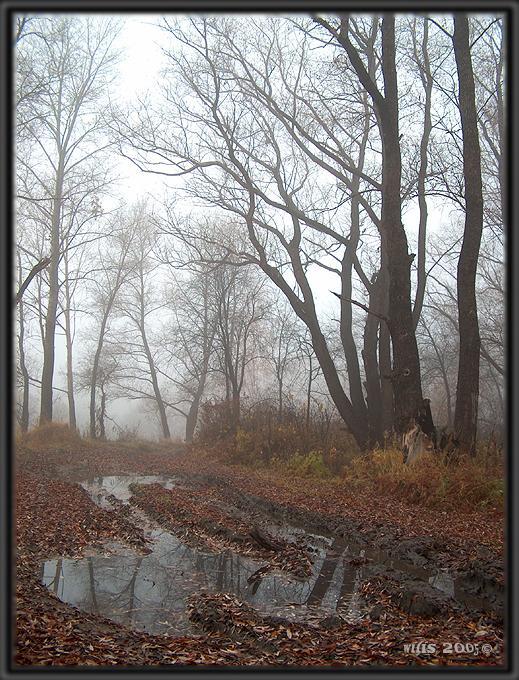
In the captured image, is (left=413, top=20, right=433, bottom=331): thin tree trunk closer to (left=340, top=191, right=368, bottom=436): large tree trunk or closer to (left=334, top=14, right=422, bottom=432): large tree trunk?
(left=340, top=191, right=368, bottom=436): large tree trunk

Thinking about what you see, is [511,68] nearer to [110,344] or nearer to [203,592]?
[203,592]

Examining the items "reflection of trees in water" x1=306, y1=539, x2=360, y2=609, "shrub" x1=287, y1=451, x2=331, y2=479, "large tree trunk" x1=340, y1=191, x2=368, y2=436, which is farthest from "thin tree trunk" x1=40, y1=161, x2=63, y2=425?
"reflection of trees in water" x1=306, y1=539, x2=360, y2=609

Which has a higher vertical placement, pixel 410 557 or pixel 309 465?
pixel 410 557

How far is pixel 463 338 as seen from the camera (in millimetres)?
9969

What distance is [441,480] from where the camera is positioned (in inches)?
318

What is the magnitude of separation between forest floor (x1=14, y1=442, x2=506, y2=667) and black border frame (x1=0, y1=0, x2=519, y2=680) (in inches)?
59.4

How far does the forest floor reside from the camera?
3.25 metres

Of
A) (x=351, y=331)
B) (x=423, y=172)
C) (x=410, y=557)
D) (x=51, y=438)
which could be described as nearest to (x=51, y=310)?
(x=51, y=438)

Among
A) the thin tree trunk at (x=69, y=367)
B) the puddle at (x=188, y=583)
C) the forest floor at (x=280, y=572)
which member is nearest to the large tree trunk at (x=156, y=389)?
the thin tree trunk at (x=69, y=367)

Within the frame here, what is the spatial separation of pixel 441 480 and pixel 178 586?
4.70 metres

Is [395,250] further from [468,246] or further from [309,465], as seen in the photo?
[309,465]

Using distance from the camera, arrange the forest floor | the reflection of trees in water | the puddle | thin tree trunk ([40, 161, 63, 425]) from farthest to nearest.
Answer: thin tree trunk ([40, 161, 63, 425])
the reflection of trees in water
the puddle
the forest floor

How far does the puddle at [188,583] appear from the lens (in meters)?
4.27

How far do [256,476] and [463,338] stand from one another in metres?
5.62
